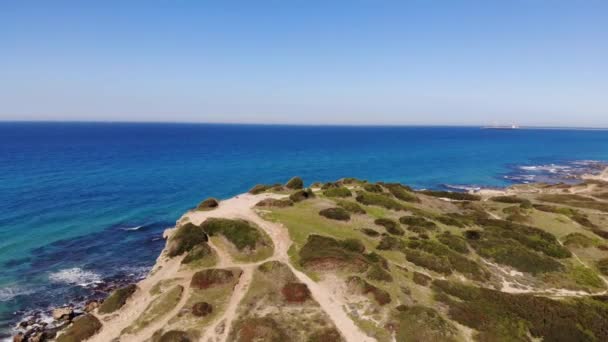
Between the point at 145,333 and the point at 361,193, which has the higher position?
the point at 361,193

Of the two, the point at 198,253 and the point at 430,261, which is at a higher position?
the point at 198,253

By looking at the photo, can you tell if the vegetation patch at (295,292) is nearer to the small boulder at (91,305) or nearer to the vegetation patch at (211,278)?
the vegetation patch at (211,278)

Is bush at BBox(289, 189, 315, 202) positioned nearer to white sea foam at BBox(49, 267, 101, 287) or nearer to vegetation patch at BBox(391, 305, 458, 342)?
white sea foam at BBox(49, 267, 101, 287)

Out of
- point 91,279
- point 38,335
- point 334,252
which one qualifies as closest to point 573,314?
point 334,252

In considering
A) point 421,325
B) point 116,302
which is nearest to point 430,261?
point 421,325

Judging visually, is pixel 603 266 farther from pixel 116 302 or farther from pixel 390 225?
pixel 116 302

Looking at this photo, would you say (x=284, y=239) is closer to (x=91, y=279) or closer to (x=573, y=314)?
(x=91, y=279)
